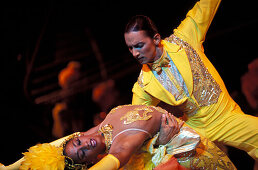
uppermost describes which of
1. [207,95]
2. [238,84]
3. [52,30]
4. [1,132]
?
[52,30]

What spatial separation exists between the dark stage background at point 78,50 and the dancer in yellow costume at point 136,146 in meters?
1.67

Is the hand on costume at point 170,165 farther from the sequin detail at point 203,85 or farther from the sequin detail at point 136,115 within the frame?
the sequin detail at point 203,85

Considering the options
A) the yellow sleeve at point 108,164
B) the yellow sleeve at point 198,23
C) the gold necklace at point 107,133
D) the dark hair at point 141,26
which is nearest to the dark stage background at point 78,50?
the yellow sleeve at point 198,23

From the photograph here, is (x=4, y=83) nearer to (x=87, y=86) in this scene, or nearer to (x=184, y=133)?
(x=87, y=86)

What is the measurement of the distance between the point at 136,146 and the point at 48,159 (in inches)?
23.0

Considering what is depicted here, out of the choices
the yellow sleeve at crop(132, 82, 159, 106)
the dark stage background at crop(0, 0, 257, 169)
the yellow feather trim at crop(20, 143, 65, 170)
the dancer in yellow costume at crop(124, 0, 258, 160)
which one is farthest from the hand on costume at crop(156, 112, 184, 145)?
the dark stage background at crop(0, 0, 257, 169)

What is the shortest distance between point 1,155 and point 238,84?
3.20 metres

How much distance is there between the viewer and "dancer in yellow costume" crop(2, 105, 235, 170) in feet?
6.21

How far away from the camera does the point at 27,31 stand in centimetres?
395

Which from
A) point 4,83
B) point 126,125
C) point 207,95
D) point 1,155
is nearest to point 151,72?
point 207,95

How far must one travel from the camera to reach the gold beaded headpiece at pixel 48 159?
6.20ft

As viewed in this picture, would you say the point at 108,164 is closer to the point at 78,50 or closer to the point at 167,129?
the point at 167,129

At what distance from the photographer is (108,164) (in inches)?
66.5

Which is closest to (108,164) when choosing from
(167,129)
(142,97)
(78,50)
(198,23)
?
(167,129)
